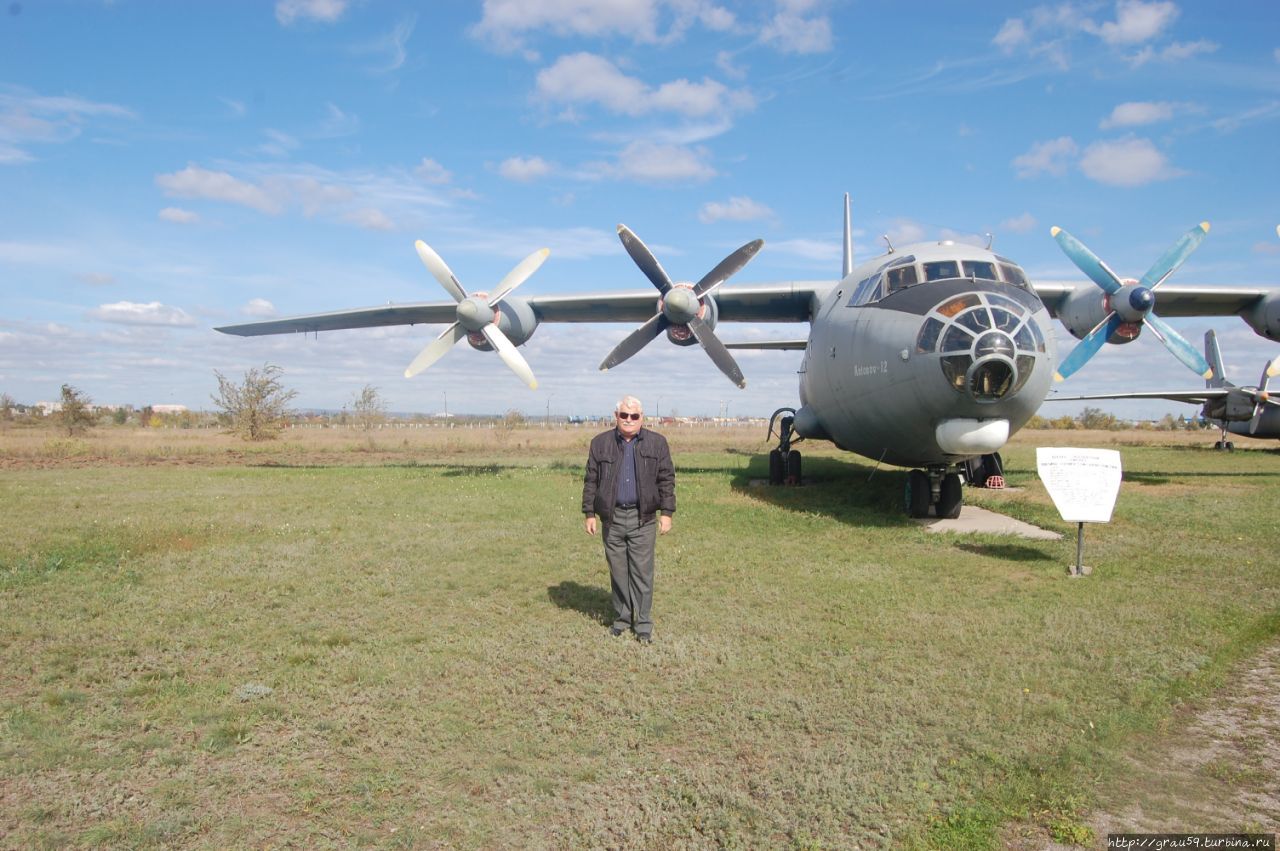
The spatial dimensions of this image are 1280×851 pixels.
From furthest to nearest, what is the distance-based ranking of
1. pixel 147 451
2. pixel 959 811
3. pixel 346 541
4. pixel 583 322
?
1. pixel 147 451
2. pixel 583 322
3. pixel 346 541
4. pixel 959 811

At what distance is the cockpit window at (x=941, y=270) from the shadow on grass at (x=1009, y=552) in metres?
3.89

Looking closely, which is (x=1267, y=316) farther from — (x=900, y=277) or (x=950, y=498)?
(x=900, y=277)

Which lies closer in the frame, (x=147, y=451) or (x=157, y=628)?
(x=157, y=628)

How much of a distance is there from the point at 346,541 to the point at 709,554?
524 centimetres

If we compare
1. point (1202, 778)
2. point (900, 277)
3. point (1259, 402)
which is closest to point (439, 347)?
point (900, 277)

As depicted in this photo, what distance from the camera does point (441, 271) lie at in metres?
19.5

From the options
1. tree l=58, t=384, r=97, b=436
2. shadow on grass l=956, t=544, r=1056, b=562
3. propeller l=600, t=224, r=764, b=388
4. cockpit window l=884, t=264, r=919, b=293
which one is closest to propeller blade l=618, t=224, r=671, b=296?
propeller l=600, t=224, r=764, b=388

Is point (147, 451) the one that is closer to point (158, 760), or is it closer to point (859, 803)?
point (158, 760)

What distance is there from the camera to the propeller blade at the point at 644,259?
679 inches

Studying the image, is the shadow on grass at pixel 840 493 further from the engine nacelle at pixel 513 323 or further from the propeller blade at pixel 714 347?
the engine nacelle at pixel 513 323

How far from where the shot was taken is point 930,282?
11.2 metres

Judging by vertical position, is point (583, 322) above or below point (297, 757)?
above

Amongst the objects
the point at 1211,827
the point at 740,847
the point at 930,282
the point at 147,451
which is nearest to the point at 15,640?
the point at 740,847

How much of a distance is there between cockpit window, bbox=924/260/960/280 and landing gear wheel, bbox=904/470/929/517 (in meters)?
3.48
